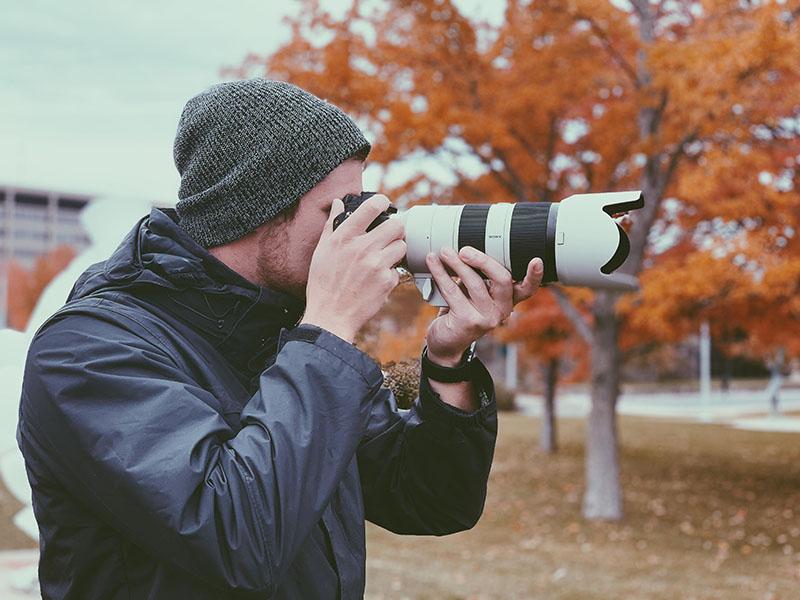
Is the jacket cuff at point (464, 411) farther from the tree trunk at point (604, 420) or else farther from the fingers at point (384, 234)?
the tree trunk at point (604, 420)

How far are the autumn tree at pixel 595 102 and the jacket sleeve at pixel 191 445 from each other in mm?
7910

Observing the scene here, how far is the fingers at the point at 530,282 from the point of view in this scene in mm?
1526

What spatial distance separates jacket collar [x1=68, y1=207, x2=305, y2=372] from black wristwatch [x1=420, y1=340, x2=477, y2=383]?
0.32 m

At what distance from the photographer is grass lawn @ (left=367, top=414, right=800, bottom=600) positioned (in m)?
7.09

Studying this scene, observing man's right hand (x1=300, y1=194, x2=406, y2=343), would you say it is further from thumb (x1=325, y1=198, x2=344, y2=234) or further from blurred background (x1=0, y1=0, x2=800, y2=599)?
blurred background (x1=0, y1=0, x2=800, y2=599)

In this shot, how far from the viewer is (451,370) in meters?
1.70

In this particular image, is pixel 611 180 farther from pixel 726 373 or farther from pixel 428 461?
pixel 726 373

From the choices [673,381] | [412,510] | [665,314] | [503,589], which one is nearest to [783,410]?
[673,381]

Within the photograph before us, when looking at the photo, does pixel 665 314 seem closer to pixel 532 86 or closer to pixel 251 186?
pixel 532 86

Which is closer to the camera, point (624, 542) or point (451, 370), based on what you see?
point (451, 370)

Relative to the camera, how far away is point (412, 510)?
182cm

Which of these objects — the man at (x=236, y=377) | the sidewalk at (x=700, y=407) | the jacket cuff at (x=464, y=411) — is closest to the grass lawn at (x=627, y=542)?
the jacket cuff at (x=464, y=411)

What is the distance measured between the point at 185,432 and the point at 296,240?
0.39m

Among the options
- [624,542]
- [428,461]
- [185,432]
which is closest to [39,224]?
[624,542]
